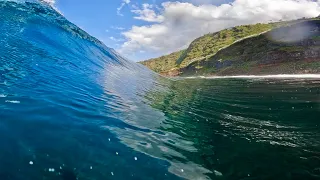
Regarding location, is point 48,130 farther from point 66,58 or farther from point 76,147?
point 66,58

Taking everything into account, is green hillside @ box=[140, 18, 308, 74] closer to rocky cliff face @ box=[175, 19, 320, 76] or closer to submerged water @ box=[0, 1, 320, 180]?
rocky cliff face @ box=[175, 19, 320, 76]

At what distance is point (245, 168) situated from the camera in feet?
22.1

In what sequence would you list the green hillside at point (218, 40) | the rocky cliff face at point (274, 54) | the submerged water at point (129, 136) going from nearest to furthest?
the submerged water at point (129, 136), the rocky cliff face at point (274, 54), the green hillside at point (218, 40)

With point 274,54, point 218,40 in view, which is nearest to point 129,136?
point 274,54

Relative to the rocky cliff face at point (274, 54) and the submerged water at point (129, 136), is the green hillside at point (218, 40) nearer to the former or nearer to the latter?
the rocky cliff face at point (274, 54)

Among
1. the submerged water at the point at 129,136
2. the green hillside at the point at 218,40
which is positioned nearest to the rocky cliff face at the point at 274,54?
the green hillside at the point at 218,40

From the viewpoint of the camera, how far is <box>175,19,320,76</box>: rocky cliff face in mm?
73294

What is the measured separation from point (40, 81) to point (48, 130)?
5159 mm

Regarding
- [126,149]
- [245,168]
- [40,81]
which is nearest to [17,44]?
[40,81]

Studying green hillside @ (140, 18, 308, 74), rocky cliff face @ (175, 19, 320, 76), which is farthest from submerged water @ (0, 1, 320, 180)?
green hillside @ (140, 18, 308, 74)

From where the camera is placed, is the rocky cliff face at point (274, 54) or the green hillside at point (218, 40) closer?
the rocky cliff face at point (274, 54)

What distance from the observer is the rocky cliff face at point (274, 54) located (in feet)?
240

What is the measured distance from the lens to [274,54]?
83.8m

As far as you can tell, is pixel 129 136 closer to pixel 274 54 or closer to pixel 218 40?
pixel 274 54
